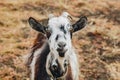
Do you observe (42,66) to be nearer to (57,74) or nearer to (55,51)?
(57,74)

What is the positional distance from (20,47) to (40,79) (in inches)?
145

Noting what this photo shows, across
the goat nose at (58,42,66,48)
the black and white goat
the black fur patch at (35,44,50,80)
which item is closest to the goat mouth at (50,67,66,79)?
the black and white goat

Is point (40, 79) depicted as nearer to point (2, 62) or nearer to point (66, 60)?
point (66, 60)

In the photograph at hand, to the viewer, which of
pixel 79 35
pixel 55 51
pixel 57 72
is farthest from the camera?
pixel 79 35

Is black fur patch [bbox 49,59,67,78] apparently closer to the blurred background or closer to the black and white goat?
the black and white goat

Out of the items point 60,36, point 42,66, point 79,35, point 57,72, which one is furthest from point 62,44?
point 79,35

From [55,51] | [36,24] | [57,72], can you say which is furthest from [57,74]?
[36,24]

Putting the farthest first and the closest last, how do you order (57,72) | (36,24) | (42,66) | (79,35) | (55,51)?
1. (79,35)
2. (42,66)
3. (36,24)
4. (57,72)
5. (55,51)

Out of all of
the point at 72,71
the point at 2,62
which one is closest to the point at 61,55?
the point at 72,71

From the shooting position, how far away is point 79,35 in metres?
10.4

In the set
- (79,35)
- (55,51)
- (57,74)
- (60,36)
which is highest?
(79,35)

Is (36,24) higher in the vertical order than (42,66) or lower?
higher

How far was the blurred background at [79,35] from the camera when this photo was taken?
346 inches

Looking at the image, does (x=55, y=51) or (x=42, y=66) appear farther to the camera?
(x=42, y=66)
